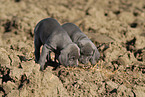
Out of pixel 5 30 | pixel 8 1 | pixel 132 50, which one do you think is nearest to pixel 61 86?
pixel 132 50

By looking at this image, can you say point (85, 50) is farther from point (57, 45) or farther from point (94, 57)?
point (57, 45)

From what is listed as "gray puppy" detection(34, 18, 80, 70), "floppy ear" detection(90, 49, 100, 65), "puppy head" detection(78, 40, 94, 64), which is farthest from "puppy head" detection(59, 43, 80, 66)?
"floppy ear" detection(90, 49, 100, 65)

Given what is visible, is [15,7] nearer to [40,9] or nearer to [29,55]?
[40,9]

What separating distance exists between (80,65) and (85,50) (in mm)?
598

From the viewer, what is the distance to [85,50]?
4559 millimetres

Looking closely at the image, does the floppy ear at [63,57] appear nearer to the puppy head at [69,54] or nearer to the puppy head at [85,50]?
the puppy head at [69,54]

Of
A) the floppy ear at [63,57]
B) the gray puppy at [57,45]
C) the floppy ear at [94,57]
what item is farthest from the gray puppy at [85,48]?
the floppy ear at [63,57]

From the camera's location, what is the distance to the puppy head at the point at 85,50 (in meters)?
4.56

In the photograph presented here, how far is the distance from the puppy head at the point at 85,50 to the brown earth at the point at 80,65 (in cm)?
36

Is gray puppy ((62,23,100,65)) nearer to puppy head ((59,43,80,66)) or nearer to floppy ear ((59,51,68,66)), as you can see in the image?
puppy head ((59,43,80,66))


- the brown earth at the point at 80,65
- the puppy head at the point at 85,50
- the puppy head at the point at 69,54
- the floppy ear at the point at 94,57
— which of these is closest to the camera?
the brown earth at the point at 80,65

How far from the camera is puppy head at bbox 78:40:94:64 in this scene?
4.56 m

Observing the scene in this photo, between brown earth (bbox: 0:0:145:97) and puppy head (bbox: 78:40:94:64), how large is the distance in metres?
0.36

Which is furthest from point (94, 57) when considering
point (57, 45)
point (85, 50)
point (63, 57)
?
point (57, 45)
